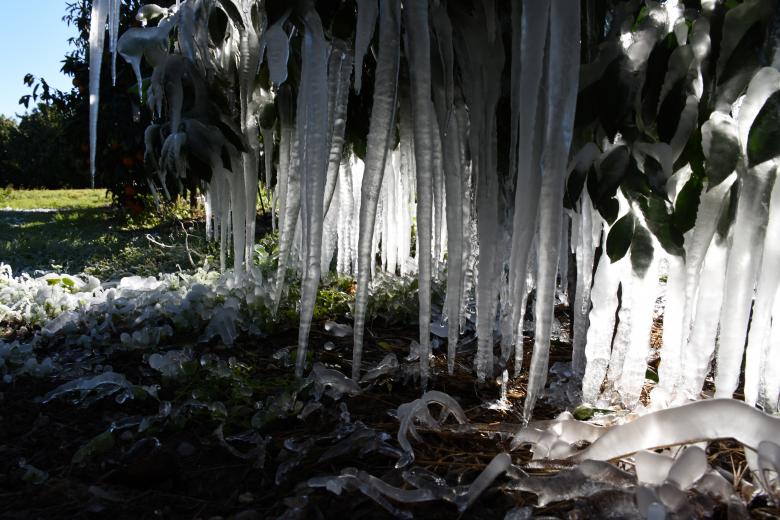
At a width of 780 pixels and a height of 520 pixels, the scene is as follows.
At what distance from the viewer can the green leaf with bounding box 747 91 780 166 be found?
0.77 meters

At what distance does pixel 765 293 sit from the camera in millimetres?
895

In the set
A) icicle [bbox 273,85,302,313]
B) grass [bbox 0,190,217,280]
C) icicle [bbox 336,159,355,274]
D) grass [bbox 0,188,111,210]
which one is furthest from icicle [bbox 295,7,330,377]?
grass [bbox 0,188,111,210]

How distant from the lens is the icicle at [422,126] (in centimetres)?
95

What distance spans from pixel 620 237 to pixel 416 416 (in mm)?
504

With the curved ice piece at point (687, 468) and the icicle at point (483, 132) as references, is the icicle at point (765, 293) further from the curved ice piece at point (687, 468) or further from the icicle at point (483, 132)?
the icicle at point (483, 132)

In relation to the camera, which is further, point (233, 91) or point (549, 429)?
point (233, 91)

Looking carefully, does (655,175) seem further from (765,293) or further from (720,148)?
(765,293)

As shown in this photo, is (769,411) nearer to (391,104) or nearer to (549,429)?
(549,429)

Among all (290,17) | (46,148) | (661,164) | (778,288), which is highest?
(46,148)

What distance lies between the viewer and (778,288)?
0.93 metres

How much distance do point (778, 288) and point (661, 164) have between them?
28 centimetres

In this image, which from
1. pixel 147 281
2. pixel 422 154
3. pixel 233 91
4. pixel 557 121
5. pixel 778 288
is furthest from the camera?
pixel 147 281

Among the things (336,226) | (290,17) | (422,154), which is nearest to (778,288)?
(422,154)

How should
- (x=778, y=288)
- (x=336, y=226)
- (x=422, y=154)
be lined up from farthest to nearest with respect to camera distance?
(x=336, y=226)
(x=422, y=154)
(x=778, y=288)
